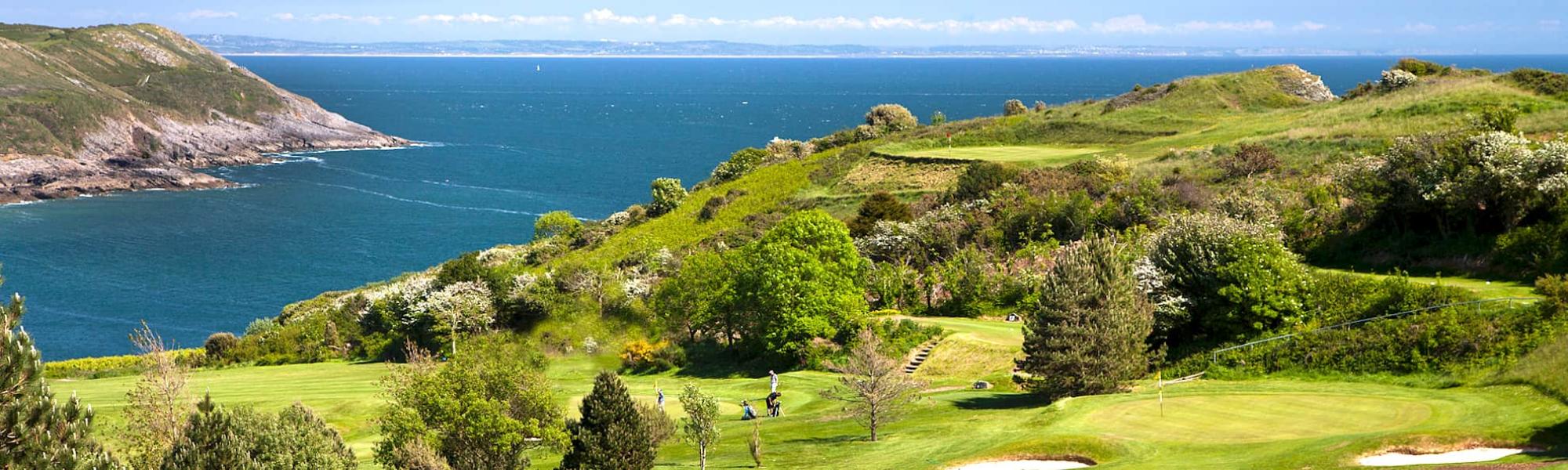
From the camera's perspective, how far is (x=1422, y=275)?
39781mm

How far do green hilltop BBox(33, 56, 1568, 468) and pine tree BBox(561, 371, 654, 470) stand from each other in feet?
8.51

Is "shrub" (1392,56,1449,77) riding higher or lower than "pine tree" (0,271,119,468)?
higher

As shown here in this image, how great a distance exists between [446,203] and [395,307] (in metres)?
76.6

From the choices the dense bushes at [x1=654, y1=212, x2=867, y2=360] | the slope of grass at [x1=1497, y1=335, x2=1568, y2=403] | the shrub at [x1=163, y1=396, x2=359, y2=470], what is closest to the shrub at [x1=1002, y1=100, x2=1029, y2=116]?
the dense bushes at [x1=654, y1=212, x2=867, y2=360]

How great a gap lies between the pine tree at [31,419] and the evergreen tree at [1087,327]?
19457 mm

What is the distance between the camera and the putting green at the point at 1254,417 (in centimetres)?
2520

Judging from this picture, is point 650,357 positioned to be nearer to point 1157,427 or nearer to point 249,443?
point 249,443

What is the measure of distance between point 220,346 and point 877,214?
30.6 meters

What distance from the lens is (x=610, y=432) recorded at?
1015 inches

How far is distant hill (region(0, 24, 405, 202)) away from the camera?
143 m

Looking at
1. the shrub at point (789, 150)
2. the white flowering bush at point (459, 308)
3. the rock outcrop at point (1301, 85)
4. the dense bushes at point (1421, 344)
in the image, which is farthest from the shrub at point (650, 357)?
the rock outcrop at point (1301, 85)

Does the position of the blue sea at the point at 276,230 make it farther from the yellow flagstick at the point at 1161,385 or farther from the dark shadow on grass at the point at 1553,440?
the dark shadow on grass at the point at 1553,440

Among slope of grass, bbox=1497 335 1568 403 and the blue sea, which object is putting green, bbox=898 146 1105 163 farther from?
slope of grass, bbox=1497 335 1568 403

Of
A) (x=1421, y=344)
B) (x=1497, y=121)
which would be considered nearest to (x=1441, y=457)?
(x=1421, y=344)
